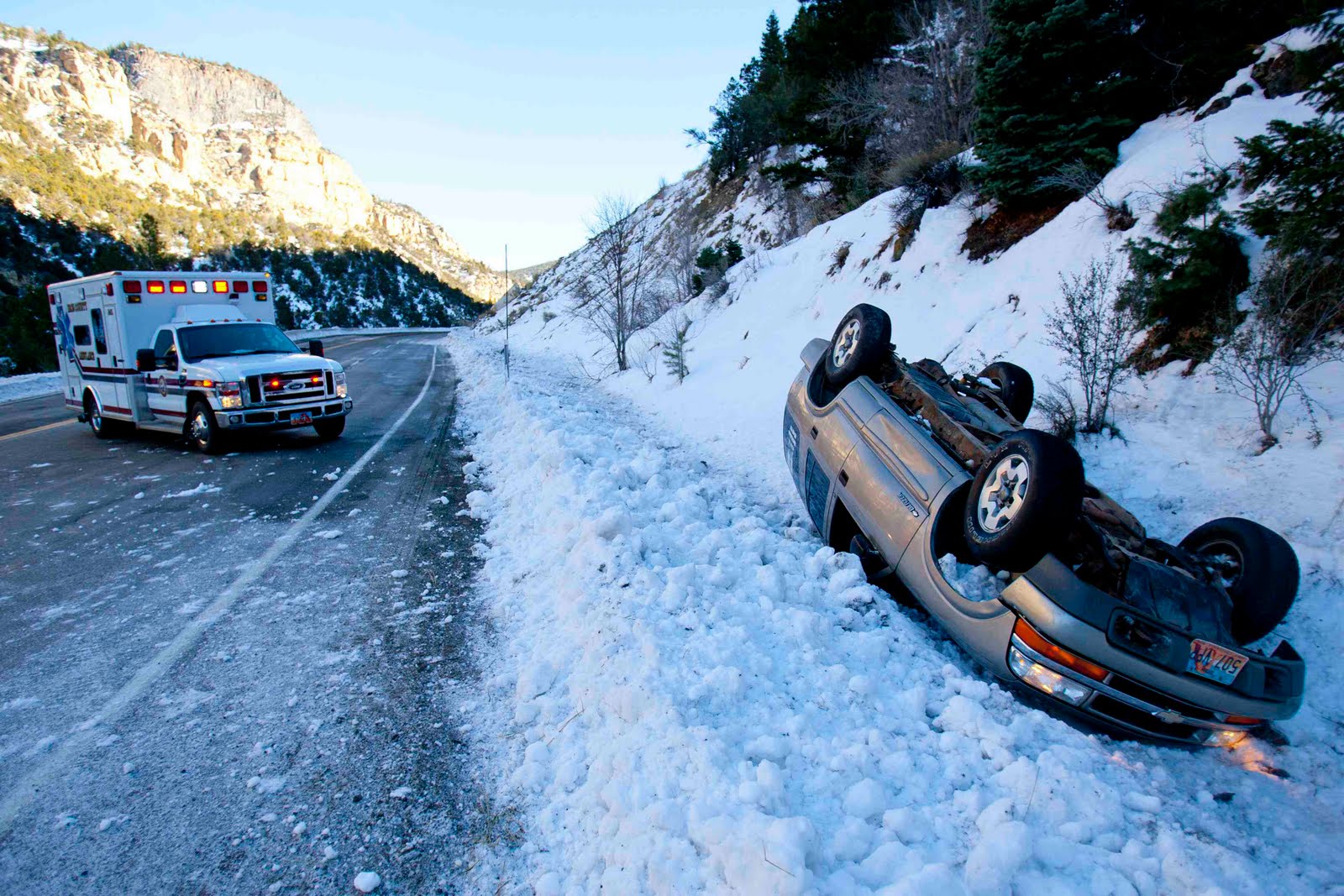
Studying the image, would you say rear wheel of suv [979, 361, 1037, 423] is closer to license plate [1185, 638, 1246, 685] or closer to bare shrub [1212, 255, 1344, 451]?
bare shrub [1212, 255, 1344, 451]

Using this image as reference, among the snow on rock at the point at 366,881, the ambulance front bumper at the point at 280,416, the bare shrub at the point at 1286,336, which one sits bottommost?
the snow on rock at the point at 366,881

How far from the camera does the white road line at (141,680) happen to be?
2705 mm

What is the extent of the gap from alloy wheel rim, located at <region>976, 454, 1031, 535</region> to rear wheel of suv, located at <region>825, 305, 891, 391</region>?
6.32 ft

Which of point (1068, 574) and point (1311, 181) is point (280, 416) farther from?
point (1311, 181)

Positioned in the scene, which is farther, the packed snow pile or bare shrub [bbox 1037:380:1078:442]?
bare shrub [bbox 1037:380:1078:442]

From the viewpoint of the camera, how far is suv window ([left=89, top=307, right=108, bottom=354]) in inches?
416

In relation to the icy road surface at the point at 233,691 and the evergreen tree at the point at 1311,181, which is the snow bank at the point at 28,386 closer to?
the icy road surface at the point at 233,691

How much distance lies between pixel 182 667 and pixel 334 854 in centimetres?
192

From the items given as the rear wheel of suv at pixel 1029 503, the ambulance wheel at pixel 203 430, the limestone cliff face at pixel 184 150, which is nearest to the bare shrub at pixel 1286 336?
the rear wheel of suv at pixel 1029 503

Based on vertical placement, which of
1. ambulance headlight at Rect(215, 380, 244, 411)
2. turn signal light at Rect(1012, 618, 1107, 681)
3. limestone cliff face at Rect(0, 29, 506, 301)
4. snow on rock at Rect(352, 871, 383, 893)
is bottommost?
snow on rock at Rect(352, 871, 383, 893)

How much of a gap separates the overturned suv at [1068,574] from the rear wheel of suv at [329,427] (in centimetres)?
841

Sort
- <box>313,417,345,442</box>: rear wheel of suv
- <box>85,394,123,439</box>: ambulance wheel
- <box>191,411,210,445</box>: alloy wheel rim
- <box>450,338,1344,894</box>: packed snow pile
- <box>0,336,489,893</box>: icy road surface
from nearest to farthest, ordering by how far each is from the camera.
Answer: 1. <box>450,338,1344,894</box>: packed snow pile
2. <box>0,336,489,893</box>: icy road surface
3. <box>191,411,210,445</box>: alloy wheel rim
4. <box>313,417,345,442</box>: rear wheel of suv
5. <box>85,394,123,439</box>: ambulance wheel

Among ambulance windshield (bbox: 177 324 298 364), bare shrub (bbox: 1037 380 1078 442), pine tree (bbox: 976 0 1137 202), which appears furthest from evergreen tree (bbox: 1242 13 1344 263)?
ambulance windshield (bbox: 177 324 298 364)

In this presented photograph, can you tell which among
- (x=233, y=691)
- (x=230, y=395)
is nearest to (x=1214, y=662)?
(x=233, y=691)
